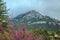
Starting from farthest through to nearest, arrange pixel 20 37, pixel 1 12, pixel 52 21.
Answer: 1. pixel 52 21
2. pixel 1 12
3. pixel 20 37

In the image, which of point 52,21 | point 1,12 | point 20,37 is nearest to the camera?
point 20,37

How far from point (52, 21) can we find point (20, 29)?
608ft

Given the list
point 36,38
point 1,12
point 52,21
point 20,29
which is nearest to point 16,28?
point 20,29

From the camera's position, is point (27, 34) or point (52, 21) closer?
point (27, 34)

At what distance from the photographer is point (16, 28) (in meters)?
6.70

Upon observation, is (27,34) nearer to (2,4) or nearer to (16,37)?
(16,37)

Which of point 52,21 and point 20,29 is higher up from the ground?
point 20,29

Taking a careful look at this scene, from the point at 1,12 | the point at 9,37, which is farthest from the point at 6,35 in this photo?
the point at 1,12

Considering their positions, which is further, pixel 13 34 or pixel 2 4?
pixel 2 4

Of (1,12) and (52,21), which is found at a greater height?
(1,12)

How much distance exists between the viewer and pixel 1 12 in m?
27.8

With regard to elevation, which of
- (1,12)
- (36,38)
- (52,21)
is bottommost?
(52,21)

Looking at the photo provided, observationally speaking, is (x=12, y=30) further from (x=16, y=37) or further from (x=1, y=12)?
(x=1, y=12)

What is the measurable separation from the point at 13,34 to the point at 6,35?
0.32m
